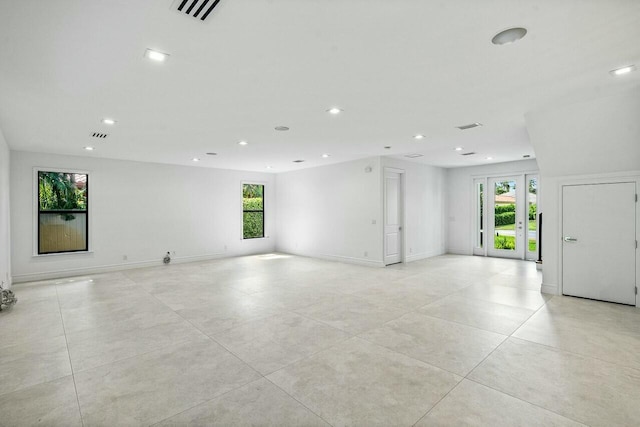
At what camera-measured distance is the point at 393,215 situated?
791 cm

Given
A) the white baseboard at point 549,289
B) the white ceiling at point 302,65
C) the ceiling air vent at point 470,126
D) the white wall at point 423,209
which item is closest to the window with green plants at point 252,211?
the white wall at point 423,209

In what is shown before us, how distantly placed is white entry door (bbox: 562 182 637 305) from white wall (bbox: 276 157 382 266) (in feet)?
11.5

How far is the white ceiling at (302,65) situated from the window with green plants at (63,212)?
6.09 ft

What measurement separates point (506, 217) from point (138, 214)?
9.40 m

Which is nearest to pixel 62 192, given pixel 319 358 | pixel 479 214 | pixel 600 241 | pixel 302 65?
pixel 302 65

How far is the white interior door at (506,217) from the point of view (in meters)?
8.29

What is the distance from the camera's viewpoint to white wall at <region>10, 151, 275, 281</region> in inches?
250

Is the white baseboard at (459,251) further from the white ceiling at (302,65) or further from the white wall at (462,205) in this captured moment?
the white ceiling at (302,65)

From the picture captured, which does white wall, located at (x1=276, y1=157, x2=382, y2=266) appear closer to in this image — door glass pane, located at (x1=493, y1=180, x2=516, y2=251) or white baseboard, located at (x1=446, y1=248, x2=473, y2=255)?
white baseboard, located at (x1=446, y1=248, x2=473, y2=255)

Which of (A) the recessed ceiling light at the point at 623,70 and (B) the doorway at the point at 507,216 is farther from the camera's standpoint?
(B) the doorway at the point at 507,216

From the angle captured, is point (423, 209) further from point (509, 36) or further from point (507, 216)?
point (509, 36)

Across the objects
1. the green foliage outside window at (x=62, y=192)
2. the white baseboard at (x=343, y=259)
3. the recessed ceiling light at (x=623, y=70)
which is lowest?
the white baseboard at (x=343, y=259)

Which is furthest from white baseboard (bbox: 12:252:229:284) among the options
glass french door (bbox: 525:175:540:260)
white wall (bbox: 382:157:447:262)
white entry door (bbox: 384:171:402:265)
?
glass french door (bbox: 525:175:540:260)

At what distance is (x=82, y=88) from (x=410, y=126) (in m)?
4.10
